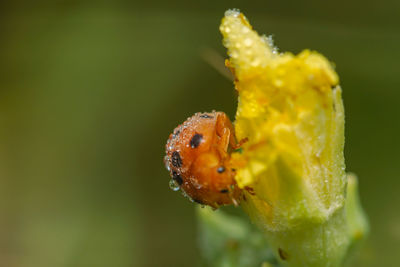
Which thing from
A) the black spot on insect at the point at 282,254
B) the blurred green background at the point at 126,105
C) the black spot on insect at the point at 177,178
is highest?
the blurred green background at the point at 126,105

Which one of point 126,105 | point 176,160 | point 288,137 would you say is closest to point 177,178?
point 176,160

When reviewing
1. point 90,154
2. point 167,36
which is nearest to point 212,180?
point 167,36

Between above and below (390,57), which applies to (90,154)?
below

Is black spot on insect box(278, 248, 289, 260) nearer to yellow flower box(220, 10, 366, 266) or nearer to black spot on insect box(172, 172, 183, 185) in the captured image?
yellow flower box(220, 10, 366, 266)

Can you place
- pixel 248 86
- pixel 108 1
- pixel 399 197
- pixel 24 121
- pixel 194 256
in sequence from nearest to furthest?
pixel 248 86 < pixel 399 197 < pixel 194 256 < pixel 108 1 < pixel 24 121

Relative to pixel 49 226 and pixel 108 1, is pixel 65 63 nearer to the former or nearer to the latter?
pixel 108 1

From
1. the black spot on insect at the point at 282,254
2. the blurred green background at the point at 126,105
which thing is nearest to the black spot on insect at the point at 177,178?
the black spot on insect at the point at 282,254

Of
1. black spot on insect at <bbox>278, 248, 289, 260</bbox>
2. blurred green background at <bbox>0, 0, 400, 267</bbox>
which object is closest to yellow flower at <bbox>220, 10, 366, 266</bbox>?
black spot on insect at <bbox>278, 248, 289, 260</bbox>

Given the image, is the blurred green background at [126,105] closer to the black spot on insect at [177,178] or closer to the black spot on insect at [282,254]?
the black spot on insect at [282,254]
